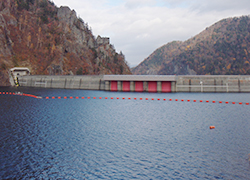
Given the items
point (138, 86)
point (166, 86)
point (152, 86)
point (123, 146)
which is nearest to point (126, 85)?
point (138, 86)

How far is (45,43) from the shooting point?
155375 millimetres

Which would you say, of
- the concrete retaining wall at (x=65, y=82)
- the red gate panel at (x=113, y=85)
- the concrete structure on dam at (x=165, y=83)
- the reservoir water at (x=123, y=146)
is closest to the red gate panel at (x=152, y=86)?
the concrete structure on dam at (x=165, y=83)

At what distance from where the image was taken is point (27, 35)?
153 metres

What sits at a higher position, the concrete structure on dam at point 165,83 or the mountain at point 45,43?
the mountain at point 45,43

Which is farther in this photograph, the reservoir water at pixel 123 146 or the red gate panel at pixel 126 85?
the red gate panel at pixel 126 85

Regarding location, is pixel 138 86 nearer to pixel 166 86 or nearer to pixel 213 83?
pixel 166 86

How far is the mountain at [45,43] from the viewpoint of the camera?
136500 millimetres

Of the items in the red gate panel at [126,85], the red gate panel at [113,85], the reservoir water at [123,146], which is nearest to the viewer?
the reservoir water at [123,146]

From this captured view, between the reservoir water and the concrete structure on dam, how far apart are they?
41045 mm

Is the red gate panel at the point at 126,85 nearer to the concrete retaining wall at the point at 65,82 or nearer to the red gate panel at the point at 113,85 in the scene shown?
the red gate panel at the point at 113,85

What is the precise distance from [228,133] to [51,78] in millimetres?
92973

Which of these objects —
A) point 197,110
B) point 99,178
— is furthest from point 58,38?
point 99,178

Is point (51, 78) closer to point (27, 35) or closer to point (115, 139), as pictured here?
point (27, 35)

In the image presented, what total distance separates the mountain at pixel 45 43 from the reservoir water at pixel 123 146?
315 feet
